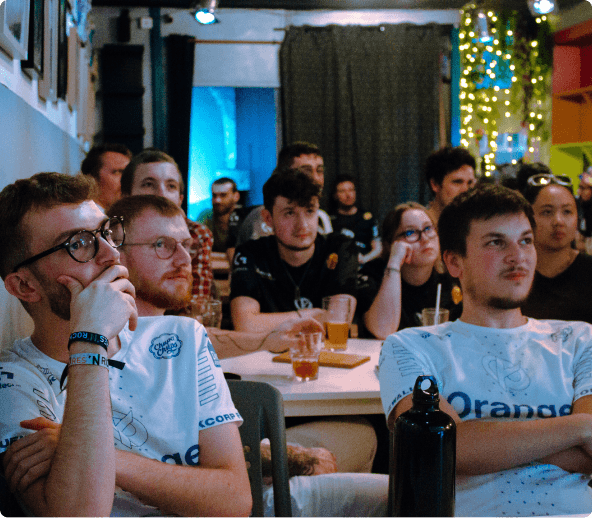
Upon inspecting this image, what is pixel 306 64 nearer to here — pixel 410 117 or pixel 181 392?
pixel 410 117

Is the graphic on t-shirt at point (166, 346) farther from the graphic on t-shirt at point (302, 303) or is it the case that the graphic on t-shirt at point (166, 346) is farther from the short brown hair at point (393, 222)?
the short brown hair at point (393, 222)

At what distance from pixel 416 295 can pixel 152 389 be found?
158cm

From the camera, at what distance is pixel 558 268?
2398 millimetres

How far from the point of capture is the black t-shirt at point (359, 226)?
4.57 meters

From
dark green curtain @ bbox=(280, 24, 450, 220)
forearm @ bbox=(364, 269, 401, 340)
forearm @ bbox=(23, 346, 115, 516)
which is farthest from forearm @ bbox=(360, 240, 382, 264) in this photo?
forearm @ bbox=(23, 346, 115, 516)

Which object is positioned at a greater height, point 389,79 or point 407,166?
point 389,79

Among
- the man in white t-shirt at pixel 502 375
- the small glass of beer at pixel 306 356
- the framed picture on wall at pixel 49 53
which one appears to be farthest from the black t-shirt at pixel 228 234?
the man in white t-shirt at pixel 502 375

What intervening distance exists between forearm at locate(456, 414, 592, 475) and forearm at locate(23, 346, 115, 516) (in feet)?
2.40

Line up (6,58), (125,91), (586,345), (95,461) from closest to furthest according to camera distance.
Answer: (95,461), (586,345), (6,58), (125,91)

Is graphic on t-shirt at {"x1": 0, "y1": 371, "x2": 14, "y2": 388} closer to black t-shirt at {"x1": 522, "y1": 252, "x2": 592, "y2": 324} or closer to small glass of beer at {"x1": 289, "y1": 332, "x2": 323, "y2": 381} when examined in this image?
small glass of beer at {"x1": 289, "y1": 332, "x2": 323, "y2": 381}

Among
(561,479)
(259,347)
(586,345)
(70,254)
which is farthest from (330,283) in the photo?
(70,254)

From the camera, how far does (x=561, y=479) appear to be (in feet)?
4.13

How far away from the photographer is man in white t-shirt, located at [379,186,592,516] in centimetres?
122

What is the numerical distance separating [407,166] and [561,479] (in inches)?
186
